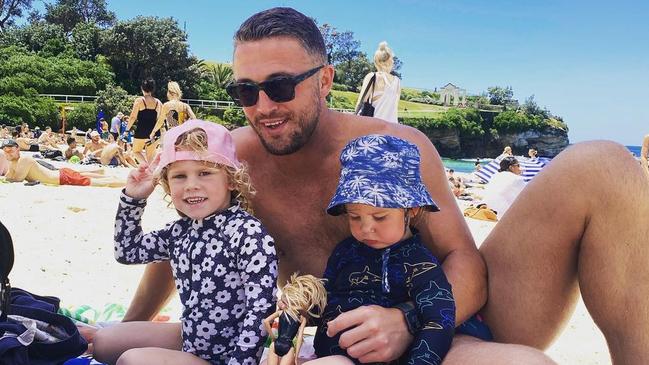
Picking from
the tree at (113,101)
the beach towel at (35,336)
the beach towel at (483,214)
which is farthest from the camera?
the tree at (113,101)

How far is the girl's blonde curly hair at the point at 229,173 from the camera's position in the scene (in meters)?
2.42

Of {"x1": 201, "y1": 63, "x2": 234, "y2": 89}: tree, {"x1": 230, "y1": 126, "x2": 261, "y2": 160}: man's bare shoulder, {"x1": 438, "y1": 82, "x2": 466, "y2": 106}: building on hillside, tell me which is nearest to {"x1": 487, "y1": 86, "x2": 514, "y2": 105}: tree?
{"x1": 438, "y1": 82, "x2": 466, "y2": 106}: building on hillside

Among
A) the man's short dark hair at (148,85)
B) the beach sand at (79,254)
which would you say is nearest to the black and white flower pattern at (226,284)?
the beach sand at (79,254)

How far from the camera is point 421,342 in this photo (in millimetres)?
1917

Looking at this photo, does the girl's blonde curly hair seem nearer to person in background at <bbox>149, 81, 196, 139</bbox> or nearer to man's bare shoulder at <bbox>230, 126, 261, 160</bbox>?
man's bare shoulder at <bbox>230, 126, 261, 160</bbox>

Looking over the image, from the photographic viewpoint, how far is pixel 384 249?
2.15 meters

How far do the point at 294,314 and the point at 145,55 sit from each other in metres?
56.0

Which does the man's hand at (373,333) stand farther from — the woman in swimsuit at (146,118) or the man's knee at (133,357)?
the woman in swimsuit at (146,118)

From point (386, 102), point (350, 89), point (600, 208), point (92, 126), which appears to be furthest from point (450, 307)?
point (350, 89)

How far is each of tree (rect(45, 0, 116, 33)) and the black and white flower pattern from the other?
78.4m

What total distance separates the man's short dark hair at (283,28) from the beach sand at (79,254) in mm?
2350

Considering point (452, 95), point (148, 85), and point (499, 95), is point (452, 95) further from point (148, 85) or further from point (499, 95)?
point (148, 85)

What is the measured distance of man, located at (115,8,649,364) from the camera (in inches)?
78.7

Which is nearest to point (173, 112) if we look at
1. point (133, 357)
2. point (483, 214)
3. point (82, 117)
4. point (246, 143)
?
point (483, 214)
